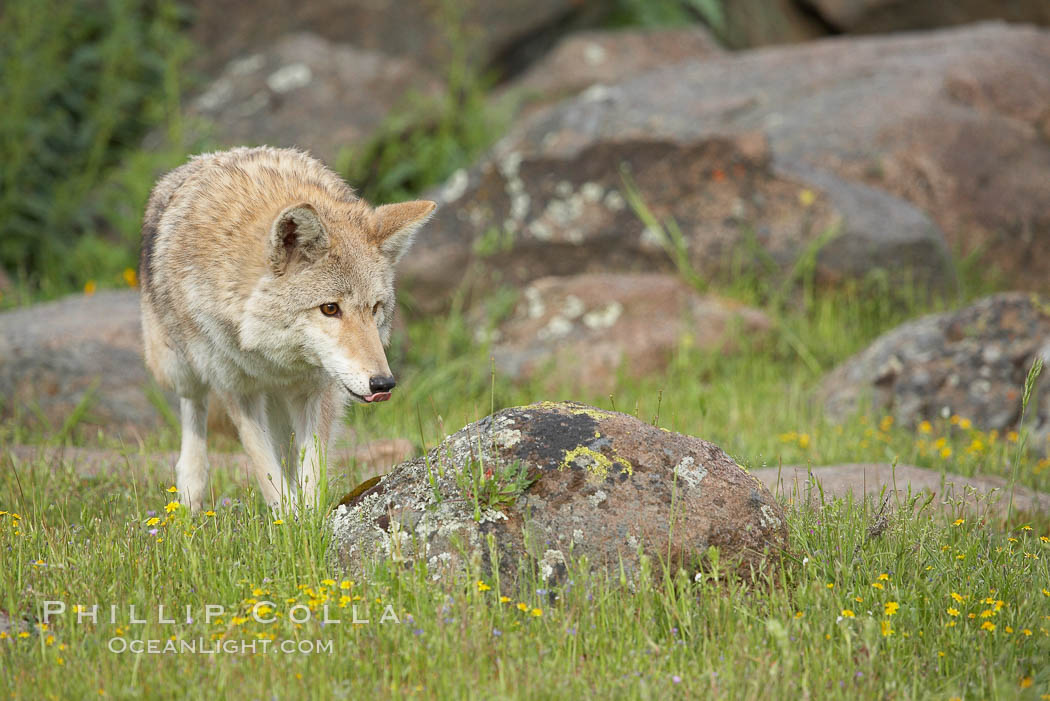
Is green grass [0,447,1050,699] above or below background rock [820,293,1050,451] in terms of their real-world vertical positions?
above

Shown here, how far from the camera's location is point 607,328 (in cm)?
942

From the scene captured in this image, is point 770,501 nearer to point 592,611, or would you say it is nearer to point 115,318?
point 592,611

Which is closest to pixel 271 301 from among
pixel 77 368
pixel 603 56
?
pixel 77 368

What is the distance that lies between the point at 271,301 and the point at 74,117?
28.4 feet

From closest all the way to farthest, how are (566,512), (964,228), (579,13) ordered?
(566,512), (964,228), (579,13)

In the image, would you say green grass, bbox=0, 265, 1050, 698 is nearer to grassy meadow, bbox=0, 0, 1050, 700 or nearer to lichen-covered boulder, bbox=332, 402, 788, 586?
grassy meadow, bbox=0, 0, 1050, 700

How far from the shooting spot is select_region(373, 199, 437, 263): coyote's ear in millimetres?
5355

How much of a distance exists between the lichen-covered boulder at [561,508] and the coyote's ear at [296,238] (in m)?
1.35

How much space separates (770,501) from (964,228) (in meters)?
7.31

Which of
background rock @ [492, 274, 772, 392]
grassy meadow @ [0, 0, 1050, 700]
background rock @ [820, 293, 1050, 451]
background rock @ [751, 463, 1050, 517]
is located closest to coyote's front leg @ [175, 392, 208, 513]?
grassy meadow @ [0, 0, 1050, 700]

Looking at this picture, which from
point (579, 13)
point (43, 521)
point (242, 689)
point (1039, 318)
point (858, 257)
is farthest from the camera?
point (579, 13)

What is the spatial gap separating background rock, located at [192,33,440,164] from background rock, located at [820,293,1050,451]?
659 cm

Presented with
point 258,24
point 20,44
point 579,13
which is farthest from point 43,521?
point 579,13

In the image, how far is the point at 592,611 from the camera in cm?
370
